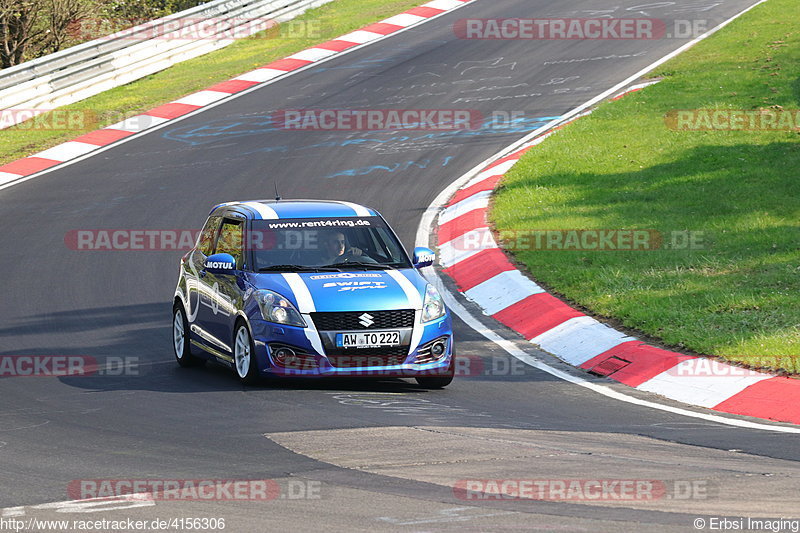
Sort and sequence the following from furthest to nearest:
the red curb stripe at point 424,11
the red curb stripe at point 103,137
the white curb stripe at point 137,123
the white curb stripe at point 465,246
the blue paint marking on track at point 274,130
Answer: the red curb stripe at point 424,11, the white curb stripe at point 137,123, the red curb stripe at point 103,137, the blue paint marking on track at point 274,130, the white curb stripe at point 465,246

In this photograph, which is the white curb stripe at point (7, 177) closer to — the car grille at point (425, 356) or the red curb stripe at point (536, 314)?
the red curb stripe at point (536, 314)

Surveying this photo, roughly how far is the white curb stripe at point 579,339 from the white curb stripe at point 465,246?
3270mm

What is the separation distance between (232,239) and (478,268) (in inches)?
172

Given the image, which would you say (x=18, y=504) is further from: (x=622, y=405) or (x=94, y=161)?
(x=94, y=161)

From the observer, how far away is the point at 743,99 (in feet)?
65.0

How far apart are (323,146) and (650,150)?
6.17m

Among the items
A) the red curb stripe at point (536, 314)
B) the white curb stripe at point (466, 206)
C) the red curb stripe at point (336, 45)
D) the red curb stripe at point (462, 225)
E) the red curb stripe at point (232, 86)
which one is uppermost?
the red curb stripe at point (336, 45)

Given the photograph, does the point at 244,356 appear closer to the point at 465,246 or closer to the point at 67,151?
the point at 465,246

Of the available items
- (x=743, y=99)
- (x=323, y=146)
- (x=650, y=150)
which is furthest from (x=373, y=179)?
(x=743, y=99)

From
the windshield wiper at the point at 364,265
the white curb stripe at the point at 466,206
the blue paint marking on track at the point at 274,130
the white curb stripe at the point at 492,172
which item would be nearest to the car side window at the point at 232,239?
the windshield wiper at the point at 364,265

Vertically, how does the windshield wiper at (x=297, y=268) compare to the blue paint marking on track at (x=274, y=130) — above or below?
below

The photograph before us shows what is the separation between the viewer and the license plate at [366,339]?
9758 millimetres

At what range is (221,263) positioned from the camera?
34.9 feet

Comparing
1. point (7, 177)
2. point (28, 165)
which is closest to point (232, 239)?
point (7, 177)
